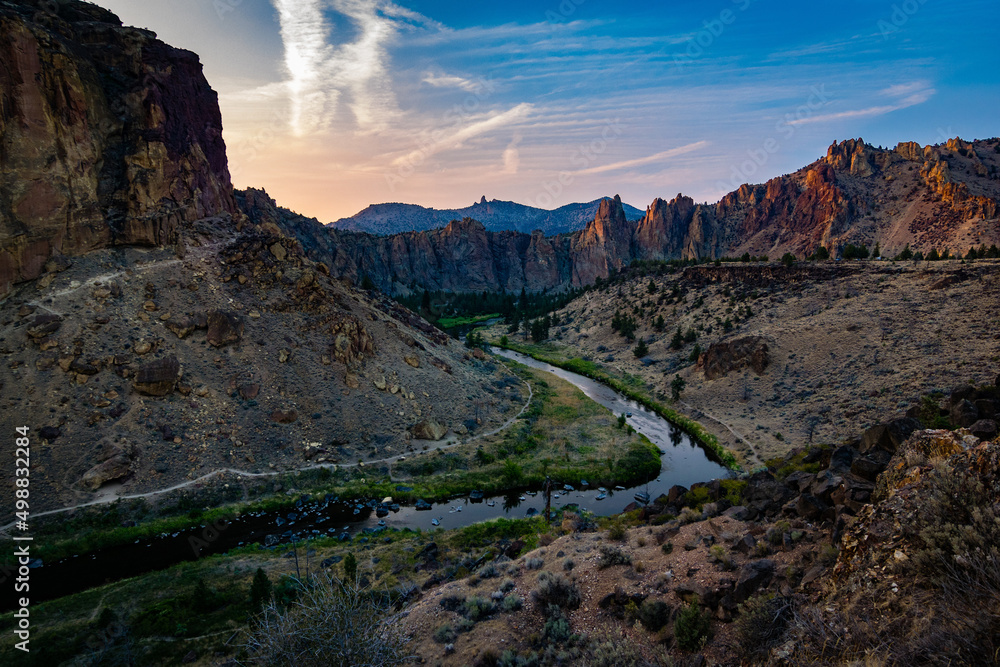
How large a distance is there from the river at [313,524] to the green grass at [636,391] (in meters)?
1.08

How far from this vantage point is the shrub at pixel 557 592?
12375 mm

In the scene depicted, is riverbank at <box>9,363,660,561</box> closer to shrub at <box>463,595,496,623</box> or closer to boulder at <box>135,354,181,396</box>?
boulder at <box>135,354,181,396</box>

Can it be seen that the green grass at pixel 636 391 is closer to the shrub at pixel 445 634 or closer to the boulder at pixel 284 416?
the shrub at pixel 445 634

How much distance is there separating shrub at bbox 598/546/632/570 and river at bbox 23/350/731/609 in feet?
47.8

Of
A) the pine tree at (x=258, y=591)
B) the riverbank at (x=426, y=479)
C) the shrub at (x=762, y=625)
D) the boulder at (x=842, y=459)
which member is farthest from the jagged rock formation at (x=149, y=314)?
the shrub at (x=762, y=625)

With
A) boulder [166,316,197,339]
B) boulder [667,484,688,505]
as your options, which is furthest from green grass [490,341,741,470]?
boulder [166,316,197,339]

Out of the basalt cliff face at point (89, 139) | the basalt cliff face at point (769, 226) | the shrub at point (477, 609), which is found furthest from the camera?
the basalt cliff face at point (769, 226)

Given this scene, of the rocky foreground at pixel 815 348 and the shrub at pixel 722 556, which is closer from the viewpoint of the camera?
the shrub at pixel 722 556

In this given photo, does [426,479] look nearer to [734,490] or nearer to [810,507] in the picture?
[734,490]

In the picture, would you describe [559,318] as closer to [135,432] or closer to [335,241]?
[135,432]

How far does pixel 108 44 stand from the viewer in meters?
39.9

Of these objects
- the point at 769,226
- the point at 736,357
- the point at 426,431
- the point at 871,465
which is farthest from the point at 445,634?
the point at 769,226

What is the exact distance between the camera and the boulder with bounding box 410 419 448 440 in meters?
35.7

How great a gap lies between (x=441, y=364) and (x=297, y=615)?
36587 millimetres
